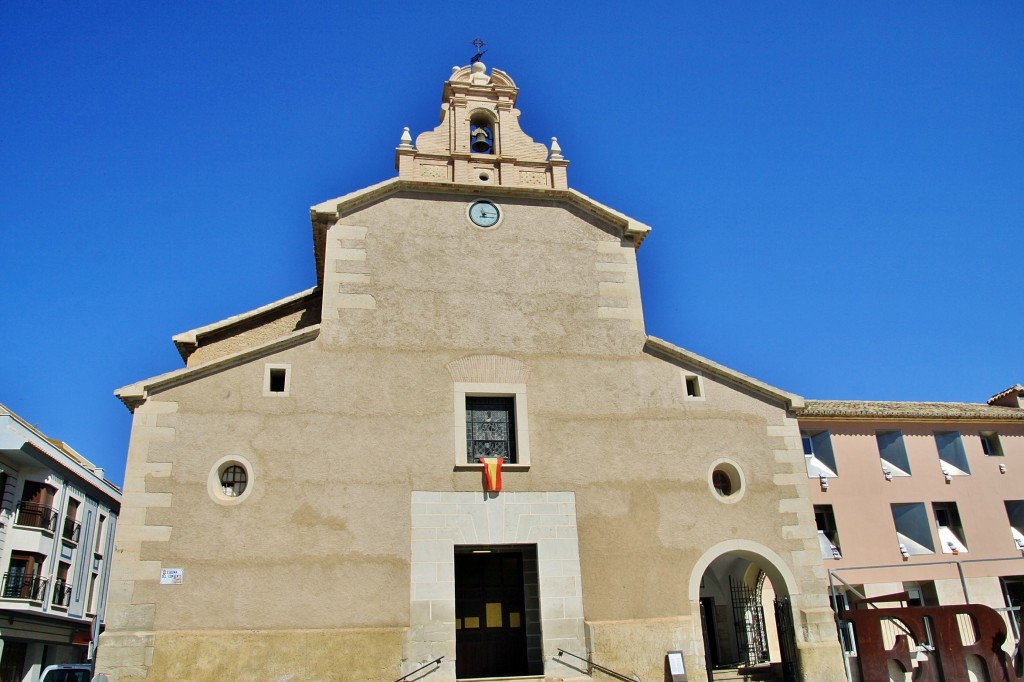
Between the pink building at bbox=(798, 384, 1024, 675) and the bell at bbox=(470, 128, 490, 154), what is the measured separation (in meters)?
11.6

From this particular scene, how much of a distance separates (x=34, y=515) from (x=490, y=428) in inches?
808

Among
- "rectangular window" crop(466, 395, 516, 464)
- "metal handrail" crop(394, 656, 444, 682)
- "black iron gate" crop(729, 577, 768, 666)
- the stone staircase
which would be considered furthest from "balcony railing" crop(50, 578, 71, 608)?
the stone staircase

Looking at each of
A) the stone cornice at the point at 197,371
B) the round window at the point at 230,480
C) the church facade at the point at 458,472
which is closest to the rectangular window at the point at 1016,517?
the church facade at the point at 458,472

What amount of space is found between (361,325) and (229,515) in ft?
13.8

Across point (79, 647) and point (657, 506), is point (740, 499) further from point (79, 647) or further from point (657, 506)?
point (79, 647)

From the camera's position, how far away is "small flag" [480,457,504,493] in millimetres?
14828

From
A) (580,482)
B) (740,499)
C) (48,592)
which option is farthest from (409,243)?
(48,592)

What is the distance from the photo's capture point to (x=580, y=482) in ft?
50.1

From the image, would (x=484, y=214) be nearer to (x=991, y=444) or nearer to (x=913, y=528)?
(x=913, y=528)

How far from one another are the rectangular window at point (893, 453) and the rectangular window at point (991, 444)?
3.14m

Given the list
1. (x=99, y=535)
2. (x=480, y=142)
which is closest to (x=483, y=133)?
→ (x=480, y=142)

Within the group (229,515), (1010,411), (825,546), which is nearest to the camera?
(229,515)

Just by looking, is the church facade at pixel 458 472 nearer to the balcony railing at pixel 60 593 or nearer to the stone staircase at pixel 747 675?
the stone staircase at pixel 747 675

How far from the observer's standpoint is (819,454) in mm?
24547
